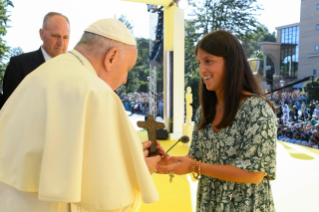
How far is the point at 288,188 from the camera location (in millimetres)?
4660

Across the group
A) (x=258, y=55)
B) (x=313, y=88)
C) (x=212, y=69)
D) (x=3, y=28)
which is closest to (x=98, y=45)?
(x=212, y=69)

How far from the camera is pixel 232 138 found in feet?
5.12

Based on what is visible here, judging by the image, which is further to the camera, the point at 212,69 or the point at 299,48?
the point at 299,48

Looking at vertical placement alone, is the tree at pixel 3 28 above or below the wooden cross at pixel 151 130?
above

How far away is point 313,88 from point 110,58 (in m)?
7.39

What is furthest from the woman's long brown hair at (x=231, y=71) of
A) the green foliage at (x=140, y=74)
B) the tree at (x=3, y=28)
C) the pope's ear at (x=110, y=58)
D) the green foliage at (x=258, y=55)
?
the green foliage at (x=140, y=74)

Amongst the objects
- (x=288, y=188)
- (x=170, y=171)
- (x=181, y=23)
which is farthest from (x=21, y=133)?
(x=181, y=23)

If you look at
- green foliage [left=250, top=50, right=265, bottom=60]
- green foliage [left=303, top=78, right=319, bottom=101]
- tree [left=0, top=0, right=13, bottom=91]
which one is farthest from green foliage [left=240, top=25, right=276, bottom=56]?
tree [left=0, top=0, right=13, bottom=91]

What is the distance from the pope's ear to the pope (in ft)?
0.40

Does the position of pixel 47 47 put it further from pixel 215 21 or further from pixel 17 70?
pixel 215 21

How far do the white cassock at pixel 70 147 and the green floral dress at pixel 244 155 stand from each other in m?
0.59

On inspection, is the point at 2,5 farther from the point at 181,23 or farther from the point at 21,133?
the point at 21,133

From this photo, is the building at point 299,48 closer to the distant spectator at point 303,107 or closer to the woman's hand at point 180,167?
the distant spectator at point 303,107

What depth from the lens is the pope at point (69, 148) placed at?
104 centimetres
